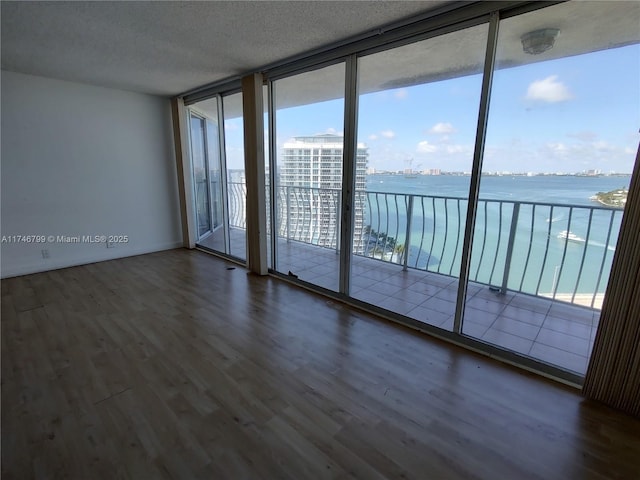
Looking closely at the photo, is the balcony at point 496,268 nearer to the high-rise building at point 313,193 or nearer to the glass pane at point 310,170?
the glass pane at point 310,170

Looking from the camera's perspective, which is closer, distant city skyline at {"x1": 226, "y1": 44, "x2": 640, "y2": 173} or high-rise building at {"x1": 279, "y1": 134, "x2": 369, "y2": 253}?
distant city skyline at {"x1": 226, "y1": 44, "x2": 640, "y2": 173}

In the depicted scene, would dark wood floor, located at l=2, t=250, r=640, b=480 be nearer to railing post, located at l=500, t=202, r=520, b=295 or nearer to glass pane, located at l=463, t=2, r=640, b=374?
glass pane, located at l=463, t=2, r=640, b=374

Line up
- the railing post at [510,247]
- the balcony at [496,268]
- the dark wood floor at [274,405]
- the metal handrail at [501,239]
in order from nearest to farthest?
the dark wood floor at [274,405], the balcony at [496,268], the metal handrail at [501,239], the railing post at [510,247]

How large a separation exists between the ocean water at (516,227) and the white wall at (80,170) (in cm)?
347

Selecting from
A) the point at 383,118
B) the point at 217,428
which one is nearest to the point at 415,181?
the point at 383,118

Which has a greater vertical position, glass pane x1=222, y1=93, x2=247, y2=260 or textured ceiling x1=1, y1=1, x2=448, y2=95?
textured ceiling x1=1, y1=1, x2=448, y2=95

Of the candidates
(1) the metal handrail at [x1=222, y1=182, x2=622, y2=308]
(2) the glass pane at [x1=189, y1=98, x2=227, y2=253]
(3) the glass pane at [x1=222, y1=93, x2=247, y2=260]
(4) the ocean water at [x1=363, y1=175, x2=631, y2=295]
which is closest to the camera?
(4) the ocean water at [x1=363, y1=175, x2=631, y2=295]

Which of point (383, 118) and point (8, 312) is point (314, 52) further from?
point (8, 312)

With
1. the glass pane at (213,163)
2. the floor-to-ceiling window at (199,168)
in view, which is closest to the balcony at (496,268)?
the glass pane at (213,163)

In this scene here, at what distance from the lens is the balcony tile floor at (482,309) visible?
230 cm

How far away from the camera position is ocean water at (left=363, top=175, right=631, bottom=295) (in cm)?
268

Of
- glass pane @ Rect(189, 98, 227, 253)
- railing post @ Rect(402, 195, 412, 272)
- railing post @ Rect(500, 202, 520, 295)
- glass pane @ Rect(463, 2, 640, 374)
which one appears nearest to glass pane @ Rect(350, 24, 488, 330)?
railing post @ Rect(402, 195, 412, 272)

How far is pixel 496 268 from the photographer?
333cm

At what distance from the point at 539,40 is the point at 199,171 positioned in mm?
4762
